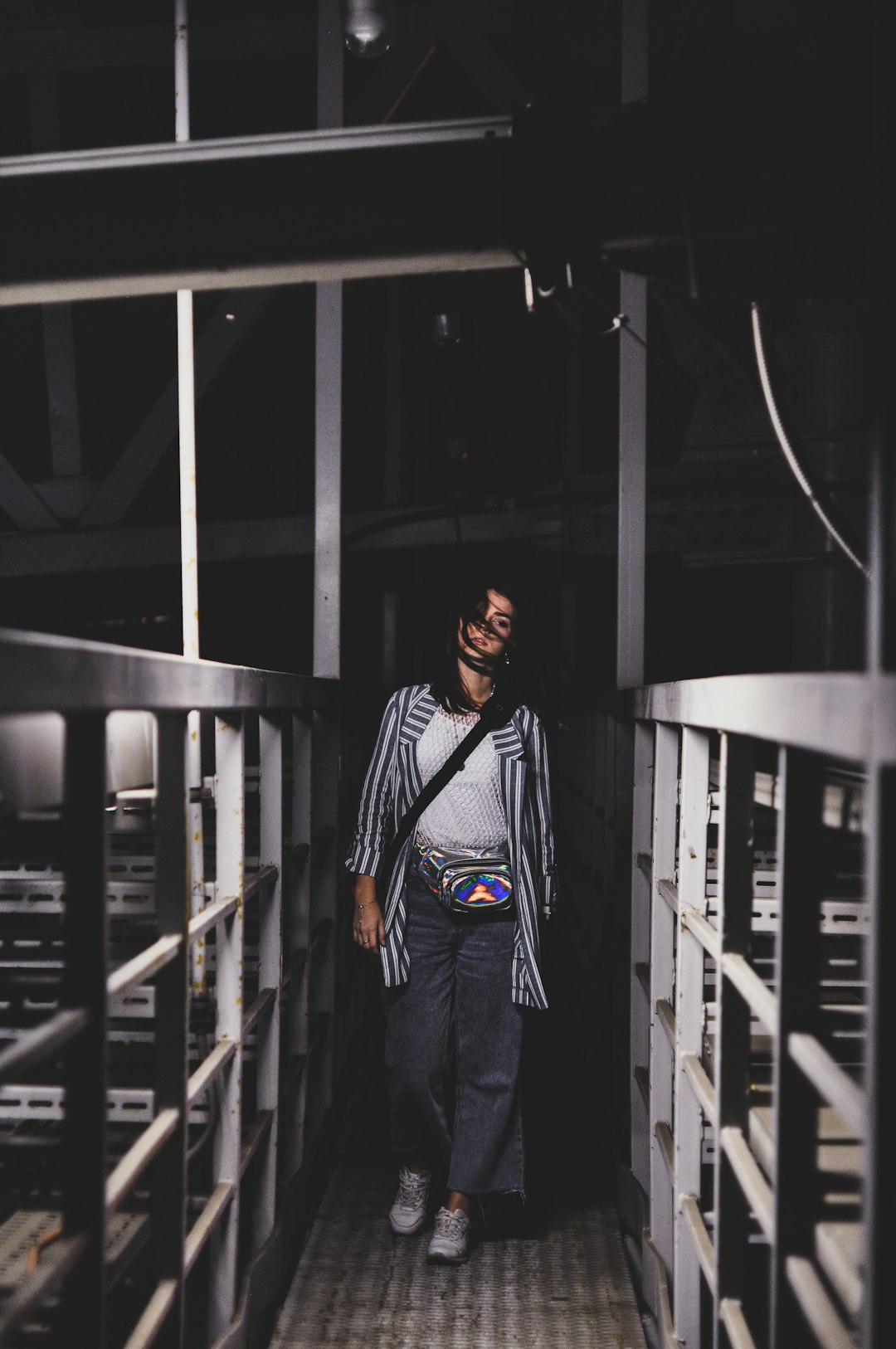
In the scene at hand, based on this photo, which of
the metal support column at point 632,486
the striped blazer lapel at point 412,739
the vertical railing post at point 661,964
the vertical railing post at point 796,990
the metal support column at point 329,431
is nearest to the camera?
the vertical railing post at point 796,990

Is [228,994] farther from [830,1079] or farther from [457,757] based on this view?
[830,1079]

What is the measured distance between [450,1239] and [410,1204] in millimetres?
210

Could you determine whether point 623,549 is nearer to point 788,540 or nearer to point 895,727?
point 788,540

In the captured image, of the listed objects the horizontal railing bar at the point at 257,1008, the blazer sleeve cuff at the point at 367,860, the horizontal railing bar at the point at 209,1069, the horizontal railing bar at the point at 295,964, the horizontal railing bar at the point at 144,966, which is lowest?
the horizontal railing bar at the point at 295,964

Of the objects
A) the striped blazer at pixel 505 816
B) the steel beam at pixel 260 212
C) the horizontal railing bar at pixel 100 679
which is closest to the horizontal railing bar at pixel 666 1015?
the striped blazer at pixel 505 816

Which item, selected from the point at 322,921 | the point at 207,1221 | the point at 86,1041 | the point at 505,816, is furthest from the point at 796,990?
the point at 322,921

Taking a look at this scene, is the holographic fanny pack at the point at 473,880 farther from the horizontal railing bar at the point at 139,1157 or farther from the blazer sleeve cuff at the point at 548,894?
the horizontal railing bar at the point at 139,1157

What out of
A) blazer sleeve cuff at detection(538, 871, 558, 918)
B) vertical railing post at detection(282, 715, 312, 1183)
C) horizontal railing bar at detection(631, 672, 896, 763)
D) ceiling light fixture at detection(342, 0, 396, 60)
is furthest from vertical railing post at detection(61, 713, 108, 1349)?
ceiling light fixture at detection(342, 0, 396, 60)

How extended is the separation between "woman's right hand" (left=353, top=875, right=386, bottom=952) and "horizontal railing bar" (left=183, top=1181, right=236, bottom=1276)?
3.24ft

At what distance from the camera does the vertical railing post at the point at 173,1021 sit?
1.61m

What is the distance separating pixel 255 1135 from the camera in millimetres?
2316

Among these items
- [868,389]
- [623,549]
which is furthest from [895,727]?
[623,549]

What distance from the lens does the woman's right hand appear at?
9.98 ft

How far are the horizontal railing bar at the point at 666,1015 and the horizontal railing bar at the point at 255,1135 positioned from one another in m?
0.84
